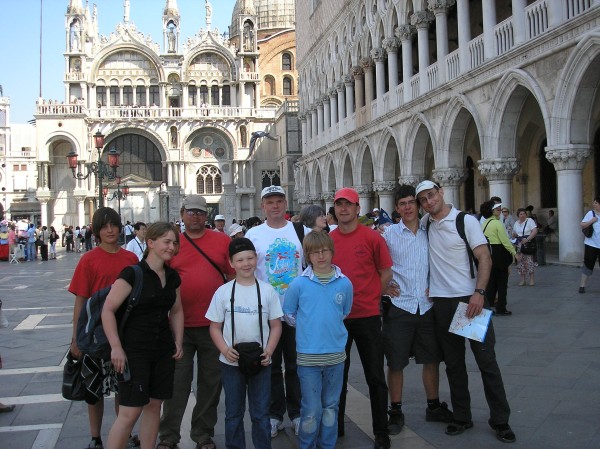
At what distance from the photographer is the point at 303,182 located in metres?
40.4

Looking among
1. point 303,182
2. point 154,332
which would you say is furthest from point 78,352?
point 303,182

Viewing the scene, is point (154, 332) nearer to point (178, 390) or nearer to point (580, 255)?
point (178, 390)

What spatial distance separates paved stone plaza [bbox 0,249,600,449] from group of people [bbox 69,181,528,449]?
201 millimetres

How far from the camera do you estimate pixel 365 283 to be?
4.82 m

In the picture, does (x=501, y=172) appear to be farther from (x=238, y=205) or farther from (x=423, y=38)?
(x=238, y=205)

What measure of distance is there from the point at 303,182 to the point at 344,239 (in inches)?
1402

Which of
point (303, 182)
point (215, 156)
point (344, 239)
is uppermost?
point (215, 156)

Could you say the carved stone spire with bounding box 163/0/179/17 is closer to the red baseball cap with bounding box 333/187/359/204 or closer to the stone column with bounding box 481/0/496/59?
the stone column with bounding box 481/0/496/59

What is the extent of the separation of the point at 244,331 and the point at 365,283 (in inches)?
39.8

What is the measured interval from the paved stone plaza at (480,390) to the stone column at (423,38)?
11.2 metres

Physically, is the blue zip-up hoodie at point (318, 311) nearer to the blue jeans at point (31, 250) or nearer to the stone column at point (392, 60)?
the stone column at point (392, 60)

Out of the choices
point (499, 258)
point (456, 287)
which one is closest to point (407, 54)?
point (499, 258)

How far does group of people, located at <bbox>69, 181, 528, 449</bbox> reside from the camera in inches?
167

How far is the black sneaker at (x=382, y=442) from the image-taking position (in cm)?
454
